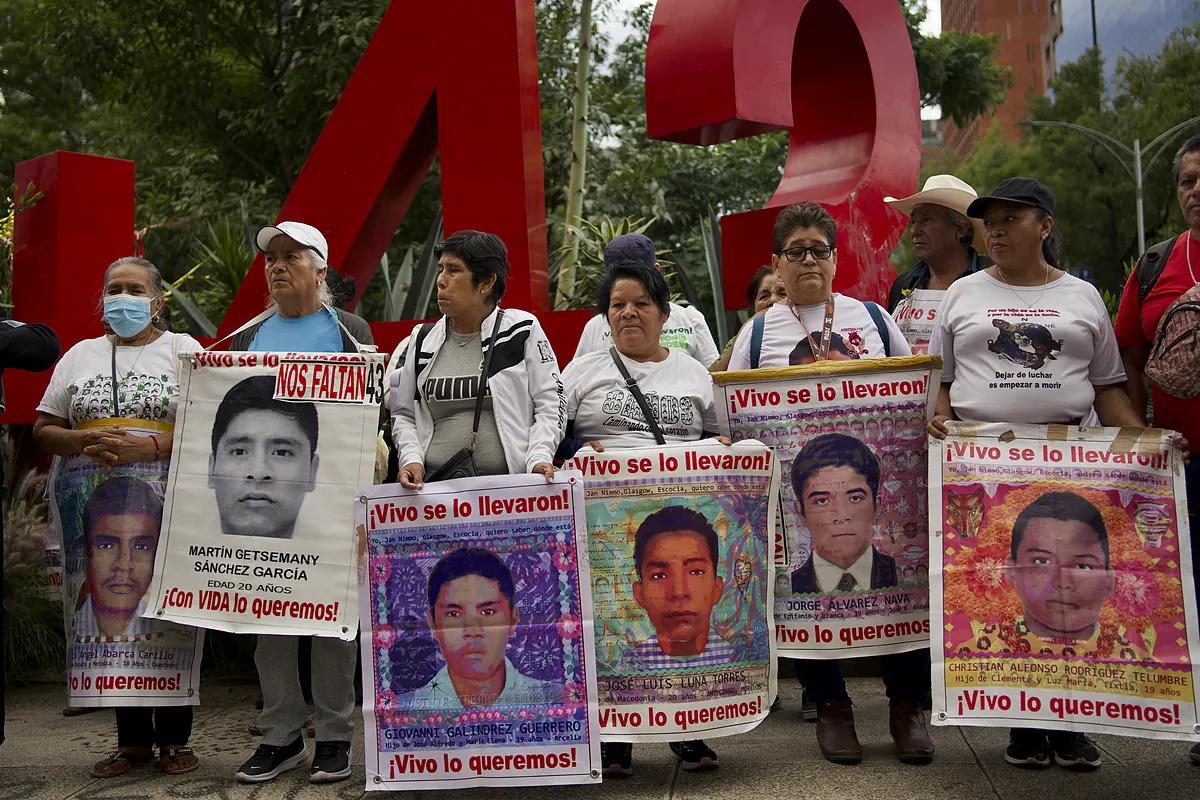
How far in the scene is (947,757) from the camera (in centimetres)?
433

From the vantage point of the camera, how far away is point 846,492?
4266 millimetres

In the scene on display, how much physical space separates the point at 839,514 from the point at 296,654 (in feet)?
6.67

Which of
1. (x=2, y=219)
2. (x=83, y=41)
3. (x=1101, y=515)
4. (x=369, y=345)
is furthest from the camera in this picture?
(x=83, y=41)

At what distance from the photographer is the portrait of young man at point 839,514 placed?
13.9ft

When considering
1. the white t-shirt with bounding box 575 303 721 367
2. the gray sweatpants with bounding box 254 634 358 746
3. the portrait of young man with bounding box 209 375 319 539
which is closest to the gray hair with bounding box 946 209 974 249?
the white t-shirt with bounding box 575 303 721 367

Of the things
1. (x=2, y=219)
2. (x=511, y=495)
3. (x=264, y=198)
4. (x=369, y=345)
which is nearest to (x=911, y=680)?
(x=511, y=495)

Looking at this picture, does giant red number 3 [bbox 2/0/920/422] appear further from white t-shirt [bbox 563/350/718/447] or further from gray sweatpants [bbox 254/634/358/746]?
gray sweatpants [bbox 254/634/358/746]

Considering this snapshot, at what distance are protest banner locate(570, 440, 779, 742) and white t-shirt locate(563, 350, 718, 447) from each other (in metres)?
0.18

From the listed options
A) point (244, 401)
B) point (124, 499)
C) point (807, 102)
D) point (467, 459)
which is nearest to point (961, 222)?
point (807, 102)

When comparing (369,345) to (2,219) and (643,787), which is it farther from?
(2,219)

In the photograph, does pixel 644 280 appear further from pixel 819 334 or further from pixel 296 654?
pixel 296 654

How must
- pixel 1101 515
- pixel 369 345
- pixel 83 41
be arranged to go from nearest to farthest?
pixel 1101 515
pixel 369 345
pixel 83 41

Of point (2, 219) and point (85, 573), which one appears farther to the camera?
point (2, 219)

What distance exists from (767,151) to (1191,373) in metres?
20.7
